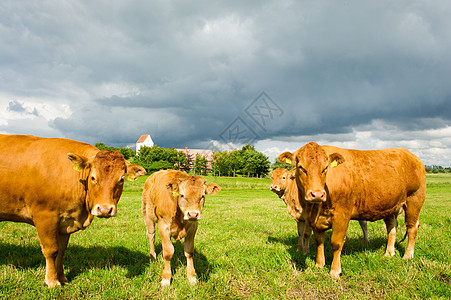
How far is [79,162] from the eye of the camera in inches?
174

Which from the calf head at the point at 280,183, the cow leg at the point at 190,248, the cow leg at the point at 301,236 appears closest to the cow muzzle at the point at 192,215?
the cow leg at the point at 190,248

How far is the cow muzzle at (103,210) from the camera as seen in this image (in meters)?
3.94

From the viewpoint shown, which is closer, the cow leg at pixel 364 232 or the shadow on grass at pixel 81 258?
the shadow on grass at pixel 81 258

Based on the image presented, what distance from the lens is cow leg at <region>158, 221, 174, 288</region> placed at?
15.1ft

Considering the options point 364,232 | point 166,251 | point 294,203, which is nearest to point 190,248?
point 166,251

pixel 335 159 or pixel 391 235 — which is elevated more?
pixel 335 159

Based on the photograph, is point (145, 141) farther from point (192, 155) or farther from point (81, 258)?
point (81, 258)

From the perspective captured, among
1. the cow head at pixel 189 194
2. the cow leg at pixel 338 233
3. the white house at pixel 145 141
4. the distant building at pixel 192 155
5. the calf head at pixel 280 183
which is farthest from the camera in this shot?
the white house at pixel 145 141

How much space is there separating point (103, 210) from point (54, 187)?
4.35ft

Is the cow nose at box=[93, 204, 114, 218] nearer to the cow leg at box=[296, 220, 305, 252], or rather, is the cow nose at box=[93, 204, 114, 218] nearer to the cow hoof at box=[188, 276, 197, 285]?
the cow hoof at box=[188, 276, 197, 285]

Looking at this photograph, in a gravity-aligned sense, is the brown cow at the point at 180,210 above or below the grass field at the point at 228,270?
above

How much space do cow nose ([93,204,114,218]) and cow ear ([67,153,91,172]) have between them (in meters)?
0.92

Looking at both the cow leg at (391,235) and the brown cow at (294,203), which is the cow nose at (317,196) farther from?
the cow leg at (391,235)

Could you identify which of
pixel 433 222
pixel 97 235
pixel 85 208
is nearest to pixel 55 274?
pixel 85 208
